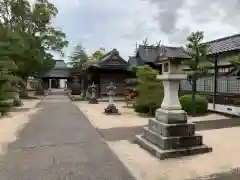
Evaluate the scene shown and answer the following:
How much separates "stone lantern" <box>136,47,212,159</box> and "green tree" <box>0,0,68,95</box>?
21751 mm

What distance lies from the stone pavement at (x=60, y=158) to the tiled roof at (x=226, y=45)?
30.9 feet

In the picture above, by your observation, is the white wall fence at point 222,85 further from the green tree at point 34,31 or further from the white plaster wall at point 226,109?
the green tree at point 34,31

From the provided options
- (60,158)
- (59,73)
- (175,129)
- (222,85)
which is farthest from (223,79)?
(59,73)

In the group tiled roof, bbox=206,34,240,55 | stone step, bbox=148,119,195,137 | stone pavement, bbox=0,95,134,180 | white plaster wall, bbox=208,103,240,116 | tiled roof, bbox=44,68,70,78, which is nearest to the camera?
stone pavement, bbox=0,95,134,180

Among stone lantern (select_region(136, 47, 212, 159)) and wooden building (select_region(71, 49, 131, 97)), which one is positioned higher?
wooden building (select_region(71, 49, 131, 97))

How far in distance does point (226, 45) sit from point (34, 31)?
22.6m

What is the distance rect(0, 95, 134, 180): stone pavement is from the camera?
18.1 feet

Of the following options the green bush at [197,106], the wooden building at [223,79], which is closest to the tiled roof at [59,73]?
the wooden building at [223,79]

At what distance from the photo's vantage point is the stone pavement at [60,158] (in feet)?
18.1

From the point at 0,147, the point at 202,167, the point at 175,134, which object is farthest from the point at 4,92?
the point at 202,167

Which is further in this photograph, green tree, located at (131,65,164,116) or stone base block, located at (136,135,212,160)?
green tree, located at (131,65,164,116)

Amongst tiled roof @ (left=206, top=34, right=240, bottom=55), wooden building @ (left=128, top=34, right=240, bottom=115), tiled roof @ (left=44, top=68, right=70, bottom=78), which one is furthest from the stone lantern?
tiled roof @ (left=44, top=68, right=70, bottom=78)

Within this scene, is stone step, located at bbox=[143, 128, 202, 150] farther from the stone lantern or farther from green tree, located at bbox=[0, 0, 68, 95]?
green tree, located at bbox=[0, 0, 68, 95]

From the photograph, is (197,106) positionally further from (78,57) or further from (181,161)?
(78,57)
